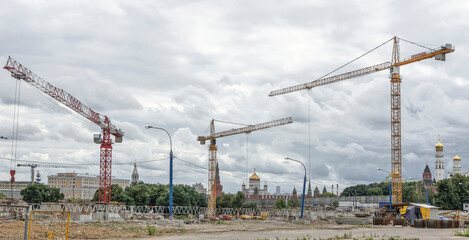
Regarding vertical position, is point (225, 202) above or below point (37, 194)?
below


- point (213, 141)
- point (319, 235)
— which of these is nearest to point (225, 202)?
point (213, 141)

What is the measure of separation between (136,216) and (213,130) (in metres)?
82.8

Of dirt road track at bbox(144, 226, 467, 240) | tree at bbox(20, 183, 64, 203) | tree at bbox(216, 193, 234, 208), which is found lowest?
tree at bbox(216, 193, 234, 208)

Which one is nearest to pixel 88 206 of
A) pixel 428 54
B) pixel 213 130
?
pixel 428 54

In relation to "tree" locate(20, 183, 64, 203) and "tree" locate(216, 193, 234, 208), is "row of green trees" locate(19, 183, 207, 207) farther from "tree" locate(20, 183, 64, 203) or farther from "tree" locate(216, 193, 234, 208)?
"tree" locate(216, 193, 234, 208)

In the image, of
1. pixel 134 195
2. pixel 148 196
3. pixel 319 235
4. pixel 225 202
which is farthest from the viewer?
pixel 225 202

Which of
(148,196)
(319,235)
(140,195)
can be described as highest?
(319,235)

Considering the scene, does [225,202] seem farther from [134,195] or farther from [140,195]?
[134,195]

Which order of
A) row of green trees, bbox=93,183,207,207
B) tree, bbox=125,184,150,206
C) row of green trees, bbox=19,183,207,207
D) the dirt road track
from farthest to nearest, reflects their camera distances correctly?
tree, bbox=125,184,150,206 < row of green trees, bbox=19,183,207,207 < row of green trees, bbox=93,183,207,207 < the dirt road track

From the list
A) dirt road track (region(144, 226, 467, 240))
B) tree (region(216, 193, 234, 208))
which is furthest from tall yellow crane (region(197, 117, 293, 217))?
Result: dirt road track (region(144, 226, 467, 240))

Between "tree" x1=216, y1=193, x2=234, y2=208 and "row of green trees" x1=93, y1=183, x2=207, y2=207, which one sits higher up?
"row of green trees" x1=93, y1=183, x2=207, y2=207

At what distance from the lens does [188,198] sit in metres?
135

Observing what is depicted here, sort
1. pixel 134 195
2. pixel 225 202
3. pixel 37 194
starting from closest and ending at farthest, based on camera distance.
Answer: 1. pixel 37 194
2. pixel 134 195
3. pixel 225 202

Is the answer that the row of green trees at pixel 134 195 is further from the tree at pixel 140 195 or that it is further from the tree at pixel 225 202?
the tree at pixel 225 202
